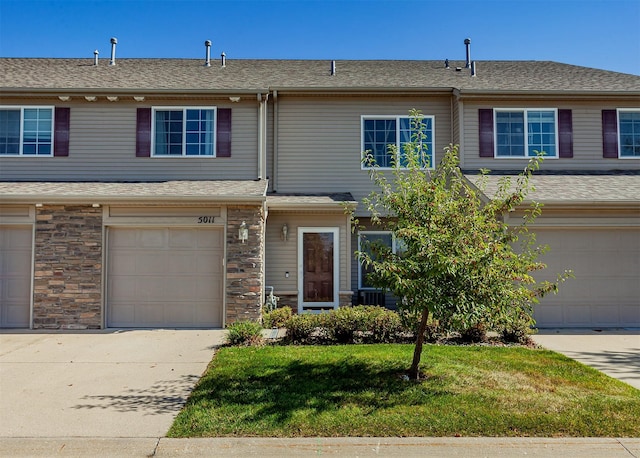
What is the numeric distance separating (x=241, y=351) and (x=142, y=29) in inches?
463

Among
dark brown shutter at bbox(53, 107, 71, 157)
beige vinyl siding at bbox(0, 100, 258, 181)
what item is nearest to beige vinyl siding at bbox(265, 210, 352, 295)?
beige vinyl siding at bbox(0, 100, 258, 181)

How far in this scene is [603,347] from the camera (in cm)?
885

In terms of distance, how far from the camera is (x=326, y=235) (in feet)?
40.0

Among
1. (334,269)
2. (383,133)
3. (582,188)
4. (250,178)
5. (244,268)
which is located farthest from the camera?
(383,133)

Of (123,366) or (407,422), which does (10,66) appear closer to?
(123,366)

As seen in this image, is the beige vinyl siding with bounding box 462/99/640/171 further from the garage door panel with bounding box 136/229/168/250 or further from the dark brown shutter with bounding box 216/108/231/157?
the garage door panel with bounding box 136/229/168/250

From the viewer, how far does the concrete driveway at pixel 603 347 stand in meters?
7.32

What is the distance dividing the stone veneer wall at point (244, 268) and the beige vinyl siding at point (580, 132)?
6.61 meters

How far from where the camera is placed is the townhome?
10.4 metres

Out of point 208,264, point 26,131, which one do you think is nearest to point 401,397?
point 208,264

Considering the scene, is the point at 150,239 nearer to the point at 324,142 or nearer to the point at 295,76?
the point at 324,142

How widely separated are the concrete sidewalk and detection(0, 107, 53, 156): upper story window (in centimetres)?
968

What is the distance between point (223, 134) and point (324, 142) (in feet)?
9.17

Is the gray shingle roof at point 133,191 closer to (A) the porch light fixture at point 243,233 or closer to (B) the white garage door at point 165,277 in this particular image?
(A) the porch light fixture at point 243,233
